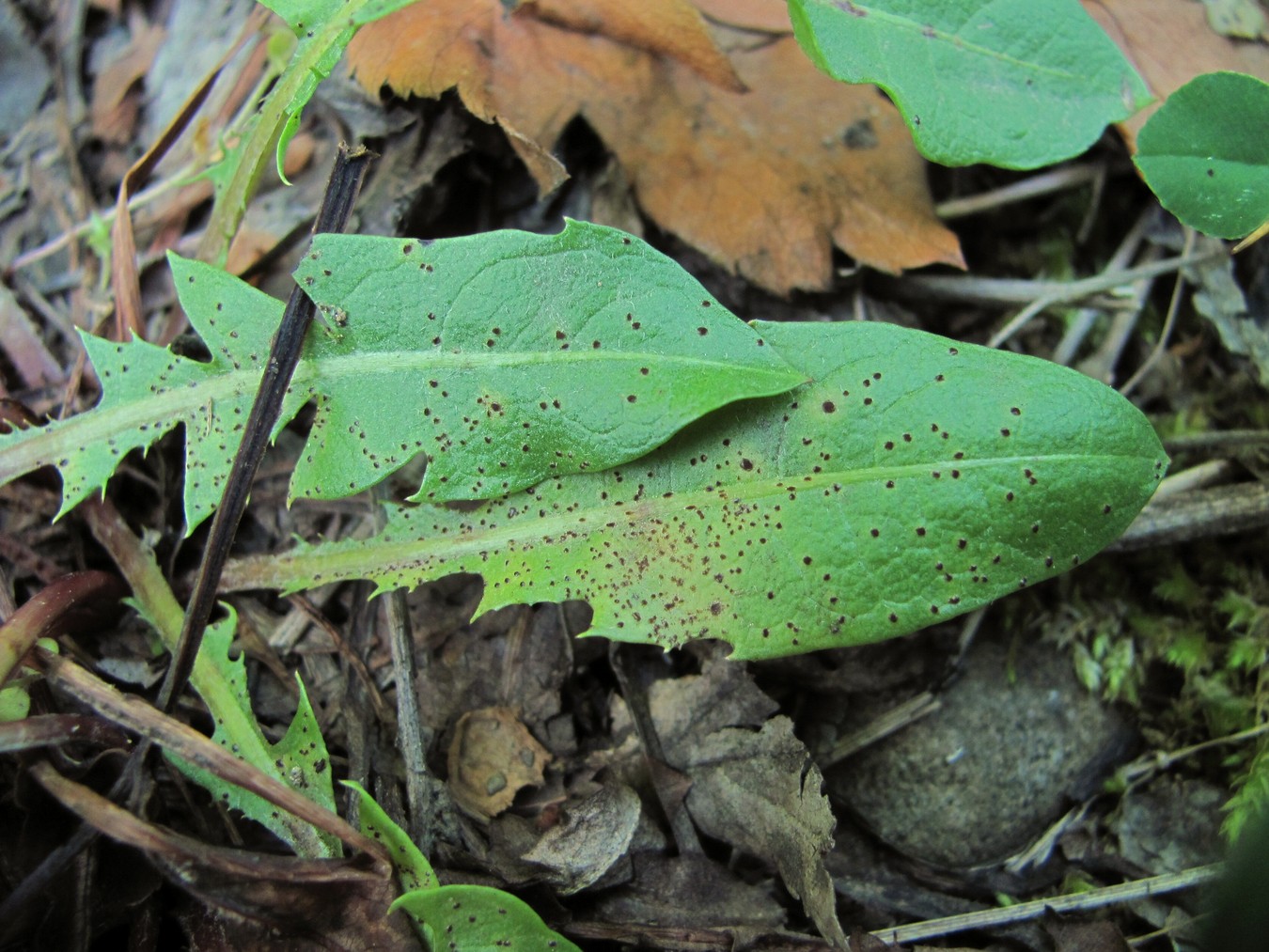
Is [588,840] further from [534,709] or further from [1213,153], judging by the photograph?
[1213,153]

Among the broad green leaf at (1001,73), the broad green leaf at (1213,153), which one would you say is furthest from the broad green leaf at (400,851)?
the broad green leaf at (1213,153)

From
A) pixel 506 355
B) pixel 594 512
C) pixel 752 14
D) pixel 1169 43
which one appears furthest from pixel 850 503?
pixel 1169 43

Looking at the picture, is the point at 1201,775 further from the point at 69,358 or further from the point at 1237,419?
the point at 69,358

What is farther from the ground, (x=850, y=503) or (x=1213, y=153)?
(x=1213, y=153)

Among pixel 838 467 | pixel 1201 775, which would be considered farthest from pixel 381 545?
pixel 1201 775

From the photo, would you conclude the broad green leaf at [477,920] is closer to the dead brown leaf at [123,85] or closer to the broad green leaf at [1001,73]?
the broad green leaf at [1001,73]

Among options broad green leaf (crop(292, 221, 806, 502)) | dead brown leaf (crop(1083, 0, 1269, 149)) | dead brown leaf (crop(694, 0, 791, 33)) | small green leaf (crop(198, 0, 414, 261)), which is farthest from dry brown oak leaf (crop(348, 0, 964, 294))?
dead brown leaf (crop(1083, 0, 1269, 149))

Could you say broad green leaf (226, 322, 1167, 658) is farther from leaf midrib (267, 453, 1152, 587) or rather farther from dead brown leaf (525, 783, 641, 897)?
dead brown leaf (525, 783, 641, 897)
